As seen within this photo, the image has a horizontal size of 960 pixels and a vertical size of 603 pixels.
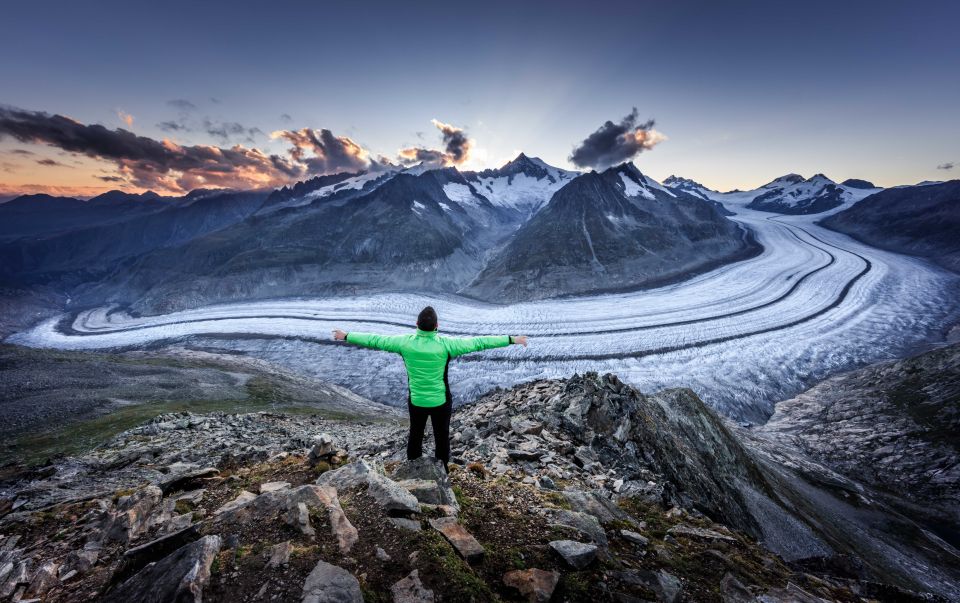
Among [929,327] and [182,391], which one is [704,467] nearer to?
[182,391]

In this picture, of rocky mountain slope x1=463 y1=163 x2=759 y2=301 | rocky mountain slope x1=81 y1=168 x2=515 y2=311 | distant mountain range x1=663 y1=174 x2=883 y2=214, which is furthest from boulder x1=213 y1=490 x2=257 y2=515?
distant mountain range x1=663 y1=174 x2=883 y2=214

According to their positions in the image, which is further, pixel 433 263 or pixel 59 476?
pixel 433 263

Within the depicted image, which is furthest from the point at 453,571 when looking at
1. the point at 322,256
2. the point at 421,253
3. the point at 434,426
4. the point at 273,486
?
the point at 322,256

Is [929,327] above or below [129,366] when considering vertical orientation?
above

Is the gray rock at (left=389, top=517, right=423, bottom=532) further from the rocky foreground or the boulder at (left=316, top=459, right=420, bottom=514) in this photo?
the boulder at (left=316, top=459, right=420, bottom=514)

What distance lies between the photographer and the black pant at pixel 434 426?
589 cm

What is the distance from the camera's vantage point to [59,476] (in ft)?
28.4

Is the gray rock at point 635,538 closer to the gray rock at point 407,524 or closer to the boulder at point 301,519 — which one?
the gray rock at point 407,524

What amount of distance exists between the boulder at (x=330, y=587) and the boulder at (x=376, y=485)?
48.6 inches

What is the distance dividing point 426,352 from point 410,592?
9.41 feet

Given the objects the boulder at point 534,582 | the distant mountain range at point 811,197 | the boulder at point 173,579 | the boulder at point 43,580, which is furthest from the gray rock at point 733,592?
the distant mountain range at point 811,197

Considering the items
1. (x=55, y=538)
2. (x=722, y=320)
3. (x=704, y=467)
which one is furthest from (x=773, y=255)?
(x=55, y=538)

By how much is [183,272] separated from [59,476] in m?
113

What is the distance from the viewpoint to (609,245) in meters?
85.8
